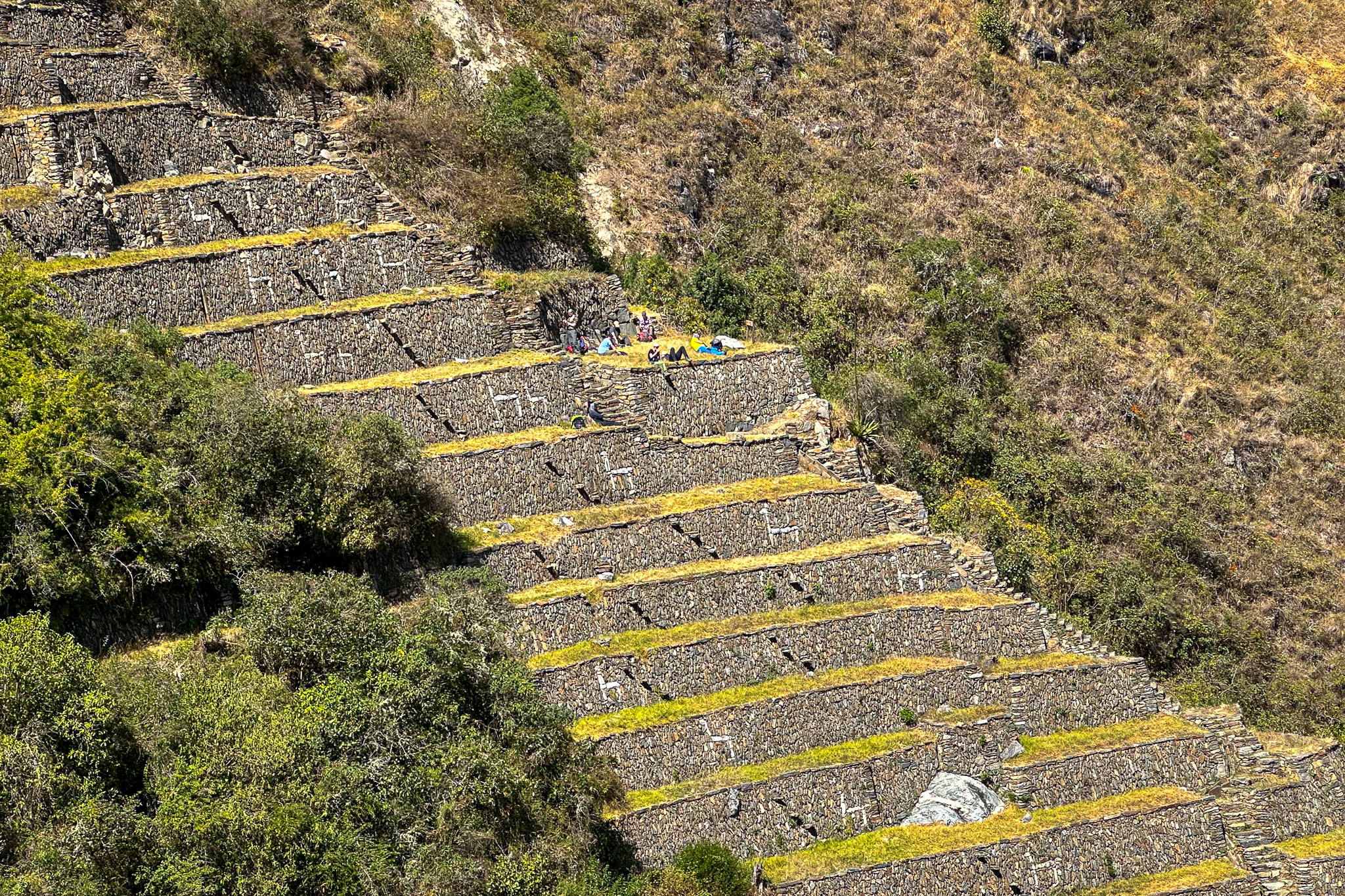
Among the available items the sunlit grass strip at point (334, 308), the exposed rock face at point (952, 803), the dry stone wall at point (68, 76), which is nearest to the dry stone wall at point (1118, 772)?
the exposed rock face at point (952, 803)

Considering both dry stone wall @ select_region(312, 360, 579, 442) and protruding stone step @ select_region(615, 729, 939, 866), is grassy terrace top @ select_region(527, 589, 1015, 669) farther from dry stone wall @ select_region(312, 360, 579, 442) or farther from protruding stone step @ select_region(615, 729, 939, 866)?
dry stone wall @ select_region(312, 360, 579, 442)

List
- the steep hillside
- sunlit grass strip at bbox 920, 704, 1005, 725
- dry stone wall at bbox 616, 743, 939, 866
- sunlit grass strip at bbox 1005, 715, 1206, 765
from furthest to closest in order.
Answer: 1. the steep hillside
2. sunlit grass strip at bbox 1005, 715, 1206, 765
3. sunlit grass strip at bbox 920, 704, 1005, 725
4. dry stone wall at bbox 616, 743, 939, 866

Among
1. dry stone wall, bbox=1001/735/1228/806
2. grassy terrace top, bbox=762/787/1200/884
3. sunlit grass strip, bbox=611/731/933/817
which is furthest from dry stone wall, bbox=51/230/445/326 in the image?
dry stone wall, bbox=1001/735/1228/806

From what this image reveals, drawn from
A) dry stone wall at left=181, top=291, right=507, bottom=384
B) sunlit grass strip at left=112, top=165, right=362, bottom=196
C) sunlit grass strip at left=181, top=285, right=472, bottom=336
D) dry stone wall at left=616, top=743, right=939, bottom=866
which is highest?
sunlit grass strip at left=112, top=165, right=362, bottom=196

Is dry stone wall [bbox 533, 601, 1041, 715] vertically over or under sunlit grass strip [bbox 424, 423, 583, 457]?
under

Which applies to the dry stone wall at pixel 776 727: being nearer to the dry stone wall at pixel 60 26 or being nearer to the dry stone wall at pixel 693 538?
the dry stone wall at pixel 693 538

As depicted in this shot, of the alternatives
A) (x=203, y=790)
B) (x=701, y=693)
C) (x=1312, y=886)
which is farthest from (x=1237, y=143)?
(x=203, y=790)
